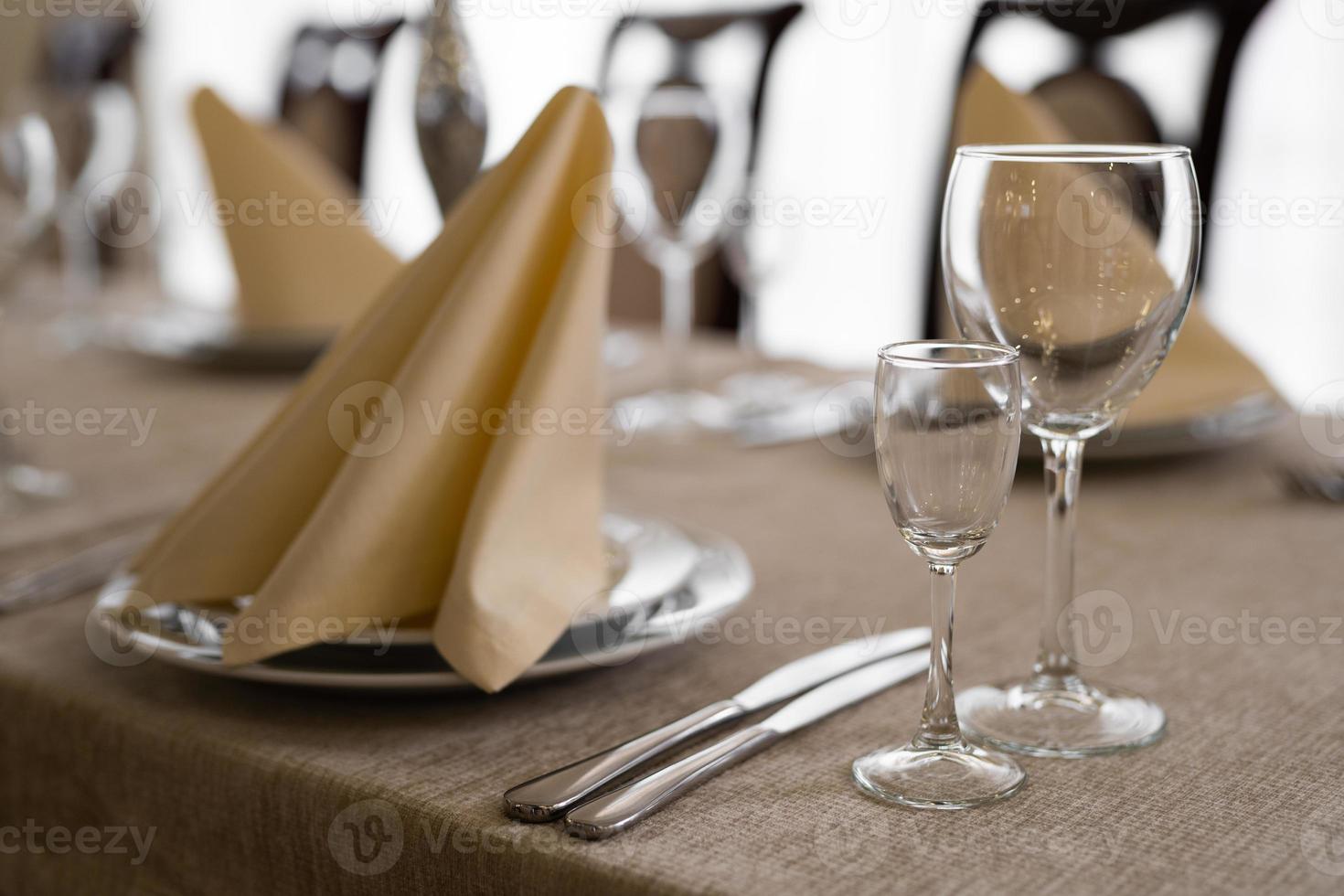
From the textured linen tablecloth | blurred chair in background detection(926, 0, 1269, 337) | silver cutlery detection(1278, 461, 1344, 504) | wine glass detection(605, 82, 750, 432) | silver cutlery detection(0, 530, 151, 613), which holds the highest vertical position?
blurred chair in background detection(926, 0, 1269, 337)

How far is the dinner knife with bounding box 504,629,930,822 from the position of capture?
1.63ft

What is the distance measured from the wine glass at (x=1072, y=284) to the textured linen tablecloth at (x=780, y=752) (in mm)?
35

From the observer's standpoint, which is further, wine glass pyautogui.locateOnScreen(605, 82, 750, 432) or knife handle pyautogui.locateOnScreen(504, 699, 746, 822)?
wine glass pyautogui.locateOnScreen(605, 82, 750, 432)

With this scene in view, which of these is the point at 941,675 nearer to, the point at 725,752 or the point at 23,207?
the point at 725,752

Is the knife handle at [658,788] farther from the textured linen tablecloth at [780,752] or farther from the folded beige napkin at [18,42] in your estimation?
the folded beige napkin at [18,42]

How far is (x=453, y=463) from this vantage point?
0.63 meters

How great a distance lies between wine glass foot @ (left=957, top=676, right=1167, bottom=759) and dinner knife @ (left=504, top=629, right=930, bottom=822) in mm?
52

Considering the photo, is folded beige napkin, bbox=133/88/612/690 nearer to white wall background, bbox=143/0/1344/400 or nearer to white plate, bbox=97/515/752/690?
white plate, bbox=97/515/752/690

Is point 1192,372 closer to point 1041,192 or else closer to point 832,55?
point 1041,192

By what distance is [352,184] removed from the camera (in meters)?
2.46

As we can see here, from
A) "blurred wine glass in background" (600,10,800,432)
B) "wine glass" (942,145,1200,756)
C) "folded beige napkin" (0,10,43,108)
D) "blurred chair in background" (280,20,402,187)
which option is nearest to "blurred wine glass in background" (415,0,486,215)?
"blurred wine glass in background" (600,10,800,432)

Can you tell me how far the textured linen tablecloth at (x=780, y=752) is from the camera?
46 cm

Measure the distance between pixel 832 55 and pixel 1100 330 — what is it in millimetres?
3231

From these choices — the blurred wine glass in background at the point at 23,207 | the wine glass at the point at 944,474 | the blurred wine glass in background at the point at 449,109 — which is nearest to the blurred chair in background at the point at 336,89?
the blurred wine glass in background at the point at 23,207
